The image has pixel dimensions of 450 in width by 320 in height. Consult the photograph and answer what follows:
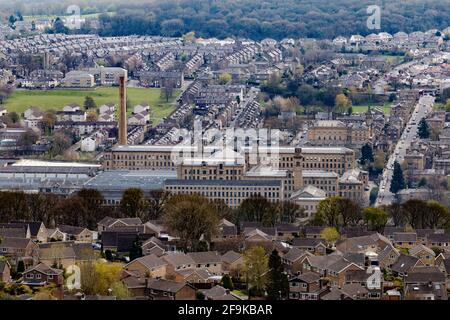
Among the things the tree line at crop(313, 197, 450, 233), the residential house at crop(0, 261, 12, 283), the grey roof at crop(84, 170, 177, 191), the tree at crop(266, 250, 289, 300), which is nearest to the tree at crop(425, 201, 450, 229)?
the tree line at crop(313, 197, 450, 233)

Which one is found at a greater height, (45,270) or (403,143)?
(45,270)

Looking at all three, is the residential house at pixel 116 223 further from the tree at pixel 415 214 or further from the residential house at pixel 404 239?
the tree at pixel 415 214

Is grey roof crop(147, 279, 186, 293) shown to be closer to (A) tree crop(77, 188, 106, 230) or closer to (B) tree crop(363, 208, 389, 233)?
(A) tree crop(77, 188, 106, 230)

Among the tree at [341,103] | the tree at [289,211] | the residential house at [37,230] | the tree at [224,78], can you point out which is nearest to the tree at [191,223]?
the residential house at [37,230]

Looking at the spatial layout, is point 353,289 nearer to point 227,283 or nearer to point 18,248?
point 227,283

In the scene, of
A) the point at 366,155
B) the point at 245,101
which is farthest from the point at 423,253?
the point at 245,101
